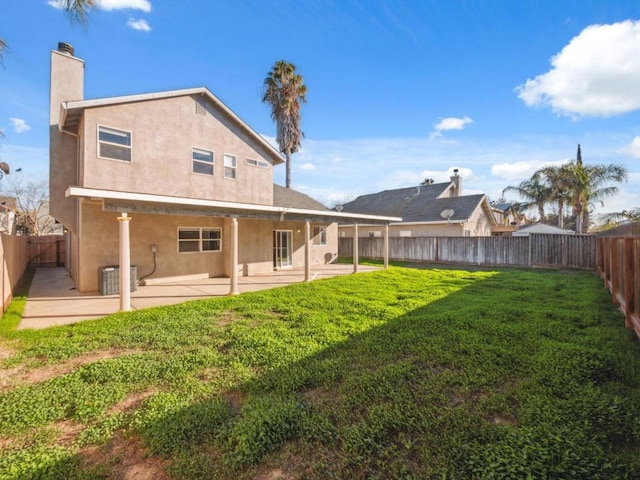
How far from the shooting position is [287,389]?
Result: 3.48 metres

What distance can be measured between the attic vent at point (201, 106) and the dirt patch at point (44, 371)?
945 centimetres

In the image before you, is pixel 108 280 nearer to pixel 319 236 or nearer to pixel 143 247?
pixel 143 247

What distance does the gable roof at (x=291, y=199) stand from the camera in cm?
1548

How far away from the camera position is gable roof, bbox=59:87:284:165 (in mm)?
8742

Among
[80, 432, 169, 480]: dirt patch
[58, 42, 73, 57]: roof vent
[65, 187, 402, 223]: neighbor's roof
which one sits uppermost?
[58, 42, 73, 57]: roof vent

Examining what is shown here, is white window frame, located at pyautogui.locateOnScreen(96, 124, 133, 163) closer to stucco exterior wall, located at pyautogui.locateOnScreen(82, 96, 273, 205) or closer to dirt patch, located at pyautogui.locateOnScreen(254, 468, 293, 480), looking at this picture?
stucco exterior wall, located at pyautogui.locateOnScreen(82, 96, 273, 205)

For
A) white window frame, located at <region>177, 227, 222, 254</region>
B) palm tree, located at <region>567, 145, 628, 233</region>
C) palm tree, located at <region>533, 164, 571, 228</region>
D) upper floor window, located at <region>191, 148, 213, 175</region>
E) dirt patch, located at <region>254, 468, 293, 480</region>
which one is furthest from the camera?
palm tree, located at <region>533, 164, 571, 228</region>

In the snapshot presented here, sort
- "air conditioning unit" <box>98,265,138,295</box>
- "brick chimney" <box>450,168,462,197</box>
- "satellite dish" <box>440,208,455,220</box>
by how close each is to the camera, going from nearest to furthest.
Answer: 1. "air conditioning unit" <box>98,265,138,295</box>
2. "satellite dish" <box>440,208,455,220</box>
3. "brick chimney" <box>450,168,462,197</box>

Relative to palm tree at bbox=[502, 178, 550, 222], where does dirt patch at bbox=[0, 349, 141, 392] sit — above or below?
below

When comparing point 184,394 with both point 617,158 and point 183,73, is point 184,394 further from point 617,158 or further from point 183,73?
point 617,158

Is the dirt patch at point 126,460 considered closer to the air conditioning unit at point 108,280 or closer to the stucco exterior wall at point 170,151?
the air conditioning unit at point 108,280

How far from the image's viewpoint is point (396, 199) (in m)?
25.2

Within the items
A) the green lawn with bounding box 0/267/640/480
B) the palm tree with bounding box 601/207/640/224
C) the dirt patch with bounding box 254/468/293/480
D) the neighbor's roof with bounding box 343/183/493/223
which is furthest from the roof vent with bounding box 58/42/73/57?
the palm tree with bounding box 601/207/640/224

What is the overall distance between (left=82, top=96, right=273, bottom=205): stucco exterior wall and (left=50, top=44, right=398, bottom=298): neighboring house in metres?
0.03
